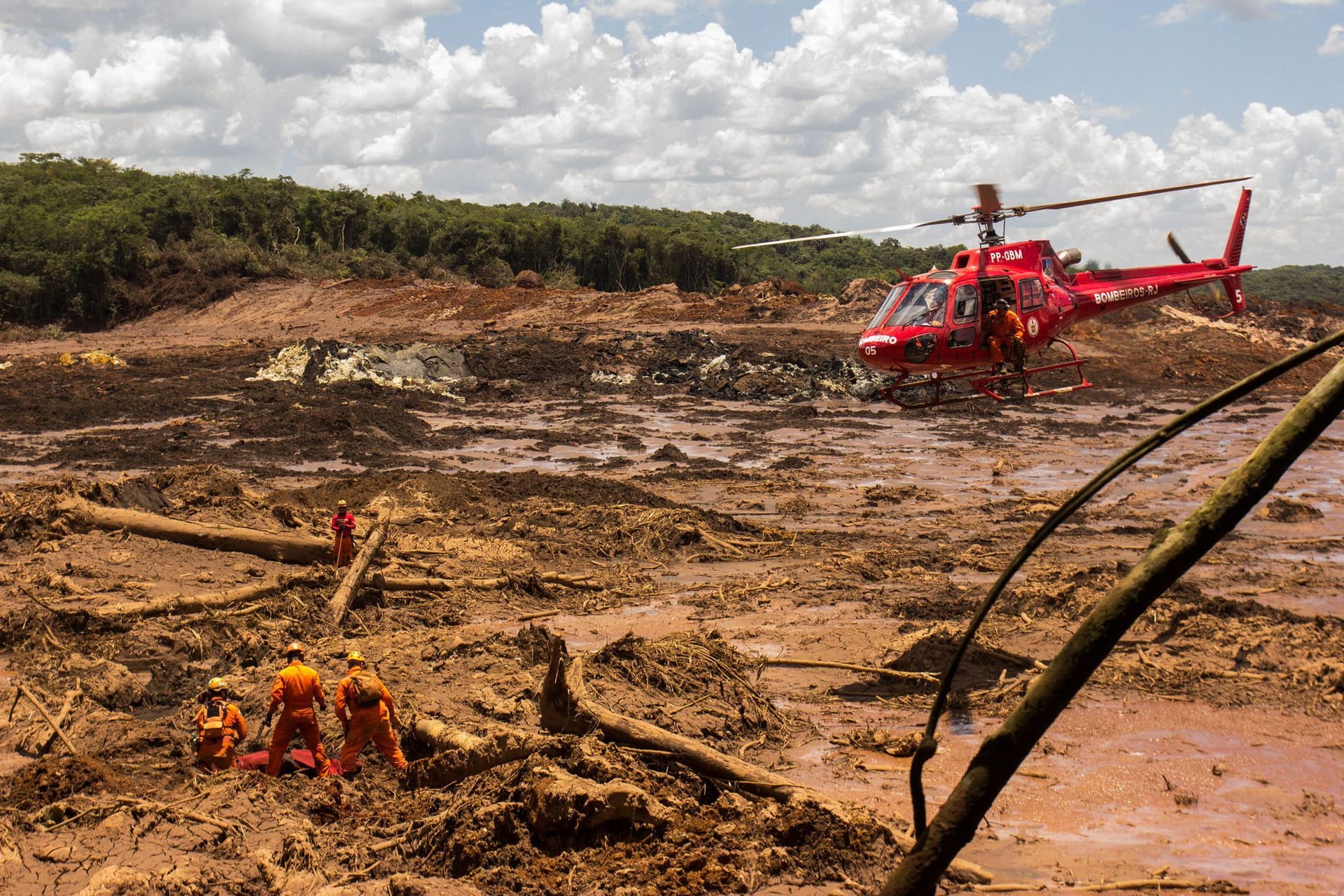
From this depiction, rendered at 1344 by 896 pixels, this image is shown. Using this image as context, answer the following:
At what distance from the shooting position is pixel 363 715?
7.68 metres

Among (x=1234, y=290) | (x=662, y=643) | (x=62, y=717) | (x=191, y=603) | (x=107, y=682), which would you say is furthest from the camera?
(x=1234, y=290)

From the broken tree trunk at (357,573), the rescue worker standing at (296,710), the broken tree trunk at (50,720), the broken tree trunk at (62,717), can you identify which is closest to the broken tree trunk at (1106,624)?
the rescue worker standing at (296,710)

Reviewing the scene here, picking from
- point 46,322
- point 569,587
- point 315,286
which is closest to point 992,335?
point 569,587

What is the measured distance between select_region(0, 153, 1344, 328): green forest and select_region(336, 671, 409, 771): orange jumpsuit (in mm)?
48485

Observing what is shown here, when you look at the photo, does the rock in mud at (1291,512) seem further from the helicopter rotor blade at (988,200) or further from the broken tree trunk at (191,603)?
the broken tree trunk at (191,603)

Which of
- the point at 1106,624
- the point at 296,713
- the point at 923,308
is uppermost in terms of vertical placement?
the point at 923,308

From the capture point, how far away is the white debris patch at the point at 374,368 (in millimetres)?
32812

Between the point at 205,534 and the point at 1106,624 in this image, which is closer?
the point at 1106,624

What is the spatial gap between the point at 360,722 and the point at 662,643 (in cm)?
310

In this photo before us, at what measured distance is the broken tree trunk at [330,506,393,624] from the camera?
38.4ft

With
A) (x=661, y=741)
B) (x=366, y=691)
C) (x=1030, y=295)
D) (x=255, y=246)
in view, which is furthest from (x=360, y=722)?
(x=255, y=246)

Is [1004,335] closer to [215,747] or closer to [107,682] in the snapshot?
[215,747]

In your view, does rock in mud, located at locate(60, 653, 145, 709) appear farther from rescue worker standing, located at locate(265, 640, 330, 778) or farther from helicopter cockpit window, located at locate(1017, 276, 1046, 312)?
helicopter cockpit window, located at locate(1017, 276, 1046, 312)

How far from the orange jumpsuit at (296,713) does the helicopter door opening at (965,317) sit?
31.7 ft
